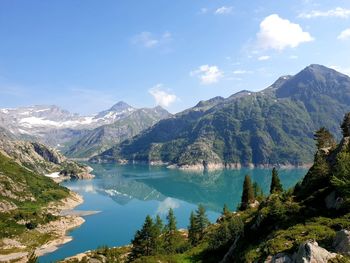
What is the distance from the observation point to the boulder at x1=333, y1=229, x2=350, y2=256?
31.0m

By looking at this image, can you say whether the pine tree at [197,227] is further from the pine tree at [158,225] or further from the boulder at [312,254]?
the boulder at [312,254]

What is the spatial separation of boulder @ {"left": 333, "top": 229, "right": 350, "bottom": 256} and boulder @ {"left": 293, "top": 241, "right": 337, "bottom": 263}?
107 centimetres

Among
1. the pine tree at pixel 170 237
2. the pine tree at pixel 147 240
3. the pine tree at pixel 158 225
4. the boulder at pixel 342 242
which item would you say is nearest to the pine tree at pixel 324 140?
the pine tree at pixel 170 237

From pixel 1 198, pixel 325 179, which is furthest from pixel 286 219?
pixel 1 198

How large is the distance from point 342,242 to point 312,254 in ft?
11.9

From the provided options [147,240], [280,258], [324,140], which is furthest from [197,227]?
[280,258]

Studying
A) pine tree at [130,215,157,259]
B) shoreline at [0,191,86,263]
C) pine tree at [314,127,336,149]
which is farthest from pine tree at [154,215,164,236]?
pine tree at [314,127,336,149]

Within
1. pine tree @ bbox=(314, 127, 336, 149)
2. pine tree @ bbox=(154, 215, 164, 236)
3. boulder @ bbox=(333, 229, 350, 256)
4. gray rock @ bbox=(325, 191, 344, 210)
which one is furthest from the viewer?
pine tree @ bbox=(314, 127, 336, 149)

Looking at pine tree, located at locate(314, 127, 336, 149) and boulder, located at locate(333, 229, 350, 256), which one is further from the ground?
pine tree, located at locate(314, 127, 336, 149)

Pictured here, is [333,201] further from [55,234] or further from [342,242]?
[55,234]

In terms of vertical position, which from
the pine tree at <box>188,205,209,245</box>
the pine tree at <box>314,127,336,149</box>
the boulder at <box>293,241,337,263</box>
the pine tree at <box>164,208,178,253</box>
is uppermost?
the pine tree at <box>314,127,336,149</box>

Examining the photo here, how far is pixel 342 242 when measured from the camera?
104 feet

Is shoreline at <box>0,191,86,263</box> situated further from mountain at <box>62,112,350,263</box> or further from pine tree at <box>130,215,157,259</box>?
pine tree at <box>130,215,157,259</box>

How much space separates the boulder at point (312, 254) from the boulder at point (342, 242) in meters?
1.07
